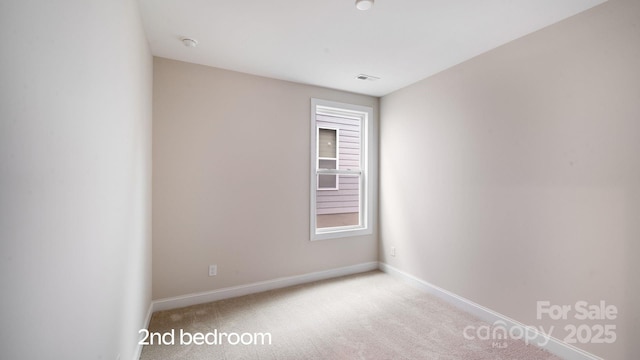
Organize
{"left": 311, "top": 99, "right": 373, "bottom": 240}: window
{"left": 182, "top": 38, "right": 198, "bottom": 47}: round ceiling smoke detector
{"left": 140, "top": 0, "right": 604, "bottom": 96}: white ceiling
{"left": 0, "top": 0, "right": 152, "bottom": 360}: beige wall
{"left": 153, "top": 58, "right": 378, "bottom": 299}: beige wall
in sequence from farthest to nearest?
{"left": 311, "top": 99, "right": 373, "bottom": 240}: window, {"left": 153, "top": 58, "right": 378, "bottom": 299}: beige wall, {"left": 182, "top": 38, "right": 198, "bottom": 47}: round ceiling smoke detector, {"left": 140, "top": 0, "right": 604, "bottom": 96}: white ceiling, {"left": 0, "top": 0, "right": 152, "bottom": 360}: beige wall

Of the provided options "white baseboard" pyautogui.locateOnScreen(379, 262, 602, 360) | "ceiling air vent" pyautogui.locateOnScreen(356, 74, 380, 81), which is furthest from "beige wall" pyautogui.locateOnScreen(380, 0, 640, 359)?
"ceiling air vent" pyautogui.locateOnScreen(356, 74, 380, 81)

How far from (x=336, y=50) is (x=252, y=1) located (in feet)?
3.20

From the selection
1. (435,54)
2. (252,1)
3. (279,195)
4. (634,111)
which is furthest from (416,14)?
(279,195)

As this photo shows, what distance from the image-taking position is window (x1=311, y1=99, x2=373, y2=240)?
3.95 m

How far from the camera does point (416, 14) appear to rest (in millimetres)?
2080

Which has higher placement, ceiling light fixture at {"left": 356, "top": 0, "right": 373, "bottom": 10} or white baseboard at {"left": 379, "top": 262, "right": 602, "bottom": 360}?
ceiling light fixture at {"left": 356, "top": 0, "right": 373, "bottom": 10}

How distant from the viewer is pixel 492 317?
2609 millimetres

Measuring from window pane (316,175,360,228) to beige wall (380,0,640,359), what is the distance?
1.04 m

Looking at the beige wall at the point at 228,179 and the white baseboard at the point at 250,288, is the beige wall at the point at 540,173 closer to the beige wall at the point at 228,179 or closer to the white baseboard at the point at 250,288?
the white baseboard at the point at 250,288

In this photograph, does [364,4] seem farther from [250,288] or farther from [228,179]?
[250,288]

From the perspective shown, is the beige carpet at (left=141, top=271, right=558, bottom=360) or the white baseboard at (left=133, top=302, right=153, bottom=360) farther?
the beige carpet at (left=141, top=271, right=558, bottom=360)

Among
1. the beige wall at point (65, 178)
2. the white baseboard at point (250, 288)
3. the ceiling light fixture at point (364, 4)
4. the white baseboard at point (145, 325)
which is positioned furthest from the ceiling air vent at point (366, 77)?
the white baseboard at point (145, 325)

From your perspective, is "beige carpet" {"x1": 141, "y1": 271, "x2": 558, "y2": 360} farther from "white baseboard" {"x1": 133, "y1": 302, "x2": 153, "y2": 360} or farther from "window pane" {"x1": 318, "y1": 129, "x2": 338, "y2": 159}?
"window pane" {"x1": 318, "y1": 129, "x2": 338, "y2": 159}

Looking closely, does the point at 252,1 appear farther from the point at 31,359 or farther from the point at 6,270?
the point at 31,359
